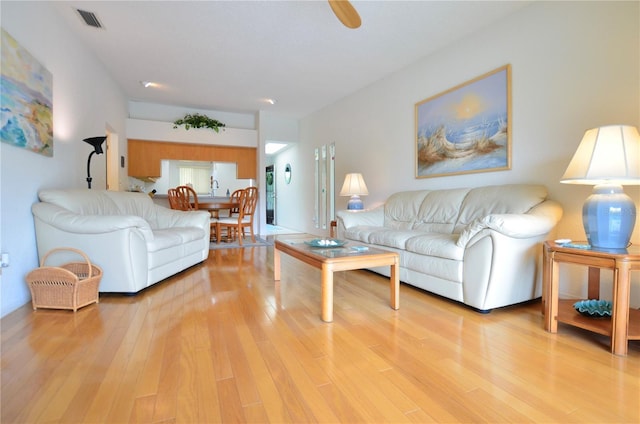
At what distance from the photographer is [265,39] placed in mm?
3363

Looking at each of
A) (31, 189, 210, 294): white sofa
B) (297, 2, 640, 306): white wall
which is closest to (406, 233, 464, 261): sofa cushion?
(297, 2, 640, 306): white wall

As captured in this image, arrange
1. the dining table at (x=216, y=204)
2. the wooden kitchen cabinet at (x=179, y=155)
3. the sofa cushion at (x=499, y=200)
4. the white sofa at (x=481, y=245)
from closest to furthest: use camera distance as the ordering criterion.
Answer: the white sofa at (x=481, y=245), the sofa cushion at (x=499, y=200), the dining table at (x=216, y=204), the wooden kitchen cabinet at (x=179, y=155)

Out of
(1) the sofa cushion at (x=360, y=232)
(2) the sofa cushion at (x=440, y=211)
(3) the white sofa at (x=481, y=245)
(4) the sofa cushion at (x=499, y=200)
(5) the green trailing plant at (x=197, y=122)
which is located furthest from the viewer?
(5) the green trailing plant at (x=197, y=122)

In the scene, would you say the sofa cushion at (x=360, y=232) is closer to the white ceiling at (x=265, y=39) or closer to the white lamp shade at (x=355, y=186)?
the white lamp shade at (x=355, y=186)

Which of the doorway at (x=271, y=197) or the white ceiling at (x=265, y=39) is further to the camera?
the doorway at (x=271, y=197)

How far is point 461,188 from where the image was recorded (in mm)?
3191

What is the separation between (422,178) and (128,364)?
→ 11.0ft

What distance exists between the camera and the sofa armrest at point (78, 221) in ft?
7.50

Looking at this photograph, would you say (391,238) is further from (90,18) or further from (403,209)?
(90,18)

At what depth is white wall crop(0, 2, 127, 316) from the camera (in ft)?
6.88

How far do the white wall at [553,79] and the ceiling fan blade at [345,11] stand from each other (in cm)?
154

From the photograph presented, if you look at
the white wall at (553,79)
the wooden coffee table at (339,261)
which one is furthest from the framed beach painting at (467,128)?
the wooden coffee table at (339,261)

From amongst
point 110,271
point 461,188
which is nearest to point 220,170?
point 110,271

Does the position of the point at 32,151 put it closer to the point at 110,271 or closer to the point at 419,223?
the point at 110,271
